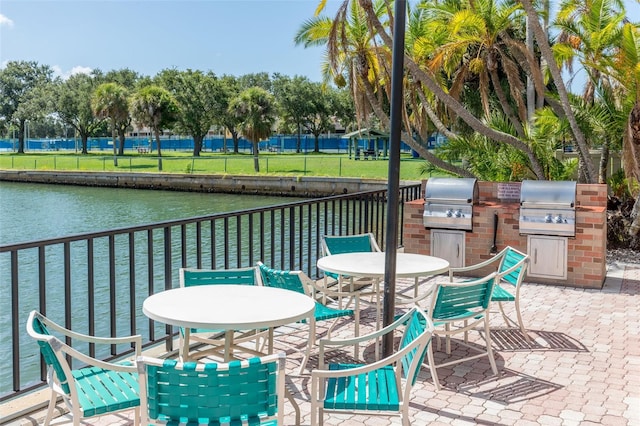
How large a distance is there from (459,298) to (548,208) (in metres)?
3.35

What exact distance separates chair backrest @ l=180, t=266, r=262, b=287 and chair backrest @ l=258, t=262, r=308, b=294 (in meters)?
0.08

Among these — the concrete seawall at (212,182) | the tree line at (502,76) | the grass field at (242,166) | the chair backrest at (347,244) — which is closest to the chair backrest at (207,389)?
the tree line at (502,76)

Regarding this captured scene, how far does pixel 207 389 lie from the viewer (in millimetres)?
2182

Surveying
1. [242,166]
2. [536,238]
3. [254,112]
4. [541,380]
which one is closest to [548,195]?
[536,238]

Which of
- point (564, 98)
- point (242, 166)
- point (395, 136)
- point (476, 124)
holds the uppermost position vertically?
point (564, 98)

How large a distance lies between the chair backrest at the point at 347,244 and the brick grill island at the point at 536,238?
6.30ft

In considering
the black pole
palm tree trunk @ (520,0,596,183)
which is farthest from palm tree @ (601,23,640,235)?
the black pole

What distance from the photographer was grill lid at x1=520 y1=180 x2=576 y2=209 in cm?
673

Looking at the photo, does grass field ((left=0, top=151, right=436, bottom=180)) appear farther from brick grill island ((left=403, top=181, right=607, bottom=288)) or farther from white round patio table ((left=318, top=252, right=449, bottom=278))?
white round patio table ((left=318, top=252, right=449, bottom=278))

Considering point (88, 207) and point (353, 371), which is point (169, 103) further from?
point (353, 371)

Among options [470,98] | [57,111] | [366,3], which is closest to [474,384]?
[366,3]

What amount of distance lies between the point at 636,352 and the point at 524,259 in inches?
42.0

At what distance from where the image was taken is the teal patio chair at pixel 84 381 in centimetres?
243

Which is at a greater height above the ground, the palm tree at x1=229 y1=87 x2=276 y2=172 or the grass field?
the palm tree at x1=229 y1=87 x2=276 y2=172
